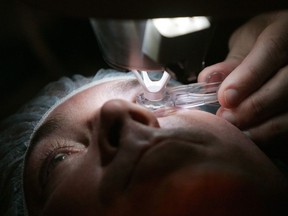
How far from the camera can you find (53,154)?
119 cm

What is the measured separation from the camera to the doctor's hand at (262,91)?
1052 millimetres

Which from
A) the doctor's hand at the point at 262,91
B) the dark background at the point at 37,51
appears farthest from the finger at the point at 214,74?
the dark background at the point at 37,51

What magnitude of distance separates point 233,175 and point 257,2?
1.34ft

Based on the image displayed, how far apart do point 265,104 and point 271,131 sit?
0.26 ft

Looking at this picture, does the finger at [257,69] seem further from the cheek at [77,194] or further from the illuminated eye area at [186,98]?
the cheek at [77,194]

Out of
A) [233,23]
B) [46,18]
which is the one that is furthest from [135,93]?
[46,18]

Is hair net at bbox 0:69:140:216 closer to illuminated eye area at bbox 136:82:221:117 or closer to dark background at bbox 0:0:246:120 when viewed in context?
illuminated eye area at bbox 136:82:221:117

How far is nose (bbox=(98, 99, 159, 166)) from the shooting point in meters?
0.91

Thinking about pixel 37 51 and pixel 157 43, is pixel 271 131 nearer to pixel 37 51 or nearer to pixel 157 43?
pixel 157 43

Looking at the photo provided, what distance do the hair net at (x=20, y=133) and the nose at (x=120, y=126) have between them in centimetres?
44

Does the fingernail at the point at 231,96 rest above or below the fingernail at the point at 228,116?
above

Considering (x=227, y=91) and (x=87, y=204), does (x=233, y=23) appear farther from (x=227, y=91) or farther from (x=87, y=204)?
(x=87, y=204)

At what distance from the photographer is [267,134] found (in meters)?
1.09

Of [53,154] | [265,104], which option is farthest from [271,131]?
[53,154]
